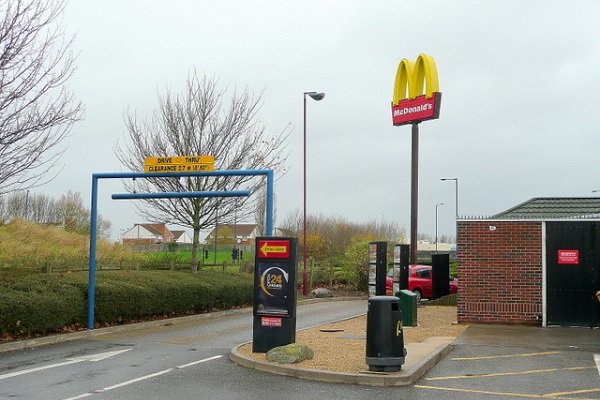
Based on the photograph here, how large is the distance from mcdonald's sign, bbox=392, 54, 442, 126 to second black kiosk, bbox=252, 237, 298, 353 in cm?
1631

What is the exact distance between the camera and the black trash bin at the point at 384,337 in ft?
34.0

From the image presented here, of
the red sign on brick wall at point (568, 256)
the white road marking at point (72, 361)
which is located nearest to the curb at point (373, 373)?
the white road marking at point (72, 361)

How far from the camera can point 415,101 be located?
28219 millimetres

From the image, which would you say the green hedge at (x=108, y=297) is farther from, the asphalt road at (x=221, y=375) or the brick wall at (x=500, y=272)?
the brick wall at (x=500, y=272)

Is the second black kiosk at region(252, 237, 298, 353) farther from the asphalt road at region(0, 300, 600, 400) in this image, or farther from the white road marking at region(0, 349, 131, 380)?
the white road marking at region(0, 349, 131, 380)

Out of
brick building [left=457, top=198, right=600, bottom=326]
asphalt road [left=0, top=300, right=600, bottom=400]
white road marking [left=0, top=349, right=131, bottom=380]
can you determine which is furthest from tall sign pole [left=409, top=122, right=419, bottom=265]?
white road marking [left=0, top=349, right=131, bottom=380]

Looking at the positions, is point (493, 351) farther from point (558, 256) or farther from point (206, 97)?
point (206, 97)

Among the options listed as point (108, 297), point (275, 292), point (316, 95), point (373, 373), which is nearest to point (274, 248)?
point (275, 292)

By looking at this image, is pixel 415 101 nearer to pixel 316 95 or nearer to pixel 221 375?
pixel 316 95

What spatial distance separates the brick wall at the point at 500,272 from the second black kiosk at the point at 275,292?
658 centimetres

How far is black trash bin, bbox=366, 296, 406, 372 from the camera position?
34.0 feet

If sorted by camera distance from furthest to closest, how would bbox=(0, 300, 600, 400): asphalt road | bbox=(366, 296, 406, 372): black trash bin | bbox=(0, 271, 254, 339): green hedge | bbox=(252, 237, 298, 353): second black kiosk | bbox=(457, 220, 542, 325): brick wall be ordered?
bbox=(457, 220, 542, 325): brick wall
bbox=(0, 271, 254, 339): green hedge
bbox=(252, 237, 298, 353): second black kiosk
bbox=(366, 296, 406, 372): black trash bin
bbox=(0, 300, 600, 400): asphalt road

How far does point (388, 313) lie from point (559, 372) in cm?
275

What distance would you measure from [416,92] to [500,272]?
40.9ft
